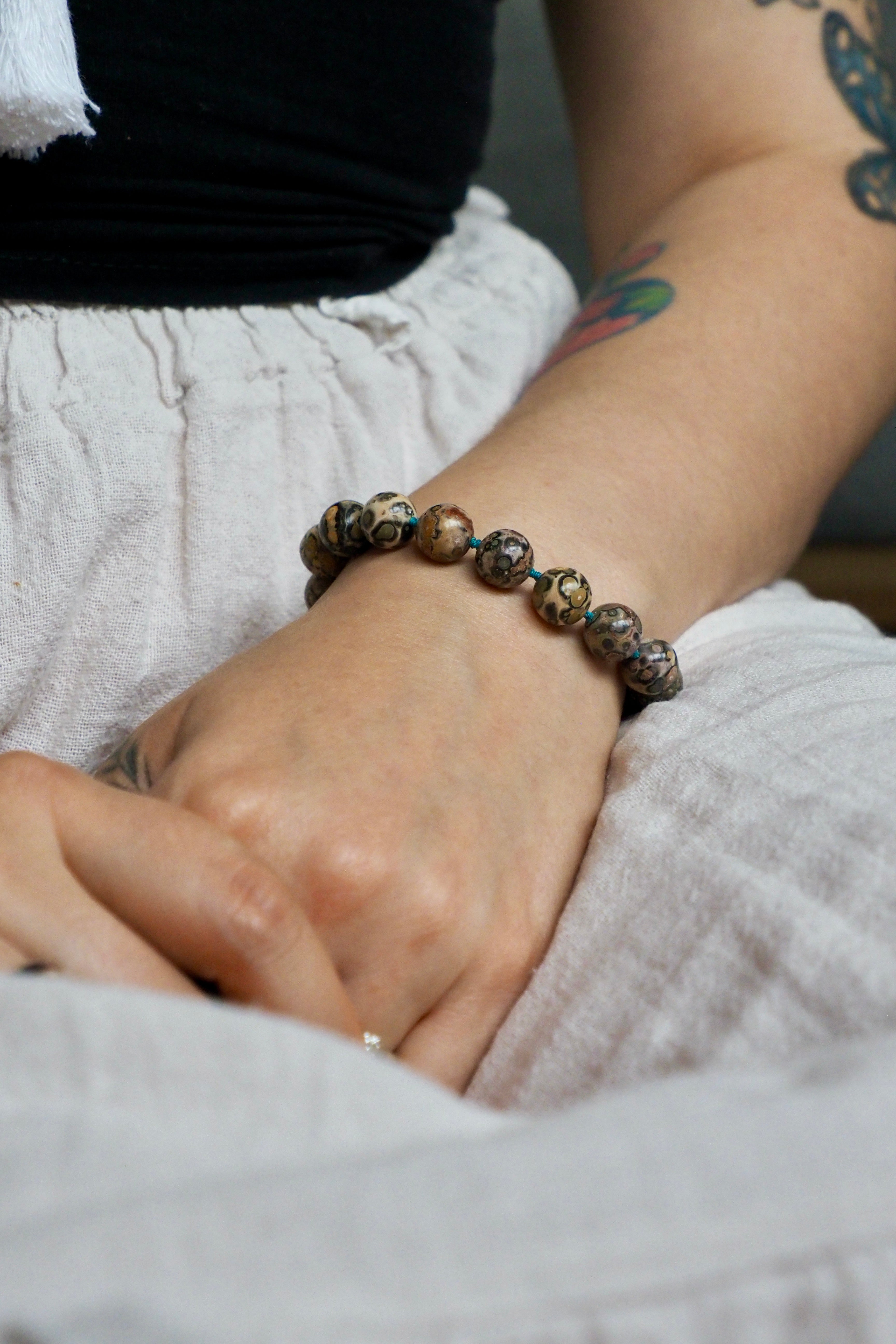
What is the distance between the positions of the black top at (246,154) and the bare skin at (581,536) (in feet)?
0.54

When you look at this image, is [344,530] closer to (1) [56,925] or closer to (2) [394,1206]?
(1) [56,925]

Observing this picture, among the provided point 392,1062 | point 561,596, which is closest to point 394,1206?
point 392,1062

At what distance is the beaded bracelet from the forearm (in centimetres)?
3

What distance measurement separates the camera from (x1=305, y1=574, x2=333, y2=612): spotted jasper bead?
59 centimetres

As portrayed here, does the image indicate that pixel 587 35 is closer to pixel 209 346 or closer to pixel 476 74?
pixel 476 74

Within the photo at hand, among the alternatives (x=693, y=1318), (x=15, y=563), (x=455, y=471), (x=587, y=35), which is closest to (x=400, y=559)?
(x=455, y=471)

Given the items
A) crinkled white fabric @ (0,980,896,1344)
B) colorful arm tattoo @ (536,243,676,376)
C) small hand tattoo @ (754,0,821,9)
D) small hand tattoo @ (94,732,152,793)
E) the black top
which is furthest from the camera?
small hand tattoo @ (754,0,821,9)

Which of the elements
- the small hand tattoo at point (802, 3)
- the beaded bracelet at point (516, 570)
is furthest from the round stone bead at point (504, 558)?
the small hand tattoo at point (802, 3)

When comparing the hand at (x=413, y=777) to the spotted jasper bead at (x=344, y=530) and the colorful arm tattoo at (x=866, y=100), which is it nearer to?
the spotted jasper bead at (x=344, y=530)

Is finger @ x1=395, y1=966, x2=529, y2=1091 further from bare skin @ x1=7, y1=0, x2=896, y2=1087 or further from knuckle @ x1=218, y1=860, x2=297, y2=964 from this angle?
knuckle @ x1=218, y1=860, x2=297, y2=964

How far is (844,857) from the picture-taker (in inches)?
15.2

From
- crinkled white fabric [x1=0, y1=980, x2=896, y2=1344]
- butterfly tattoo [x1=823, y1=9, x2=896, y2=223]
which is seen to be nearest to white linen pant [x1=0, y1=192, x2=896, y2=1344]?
crinkled white fabric [x1=0, y1=980, x2=896, y2=1344]

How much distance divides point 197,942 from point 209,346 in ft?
1.32

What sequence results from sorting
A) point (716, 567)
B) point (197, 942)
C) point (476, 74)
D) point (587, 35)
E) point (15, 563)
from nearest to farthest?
point (197, 942), point (15, 563), point (716, 567), point (476, 74), point (587, 35)
